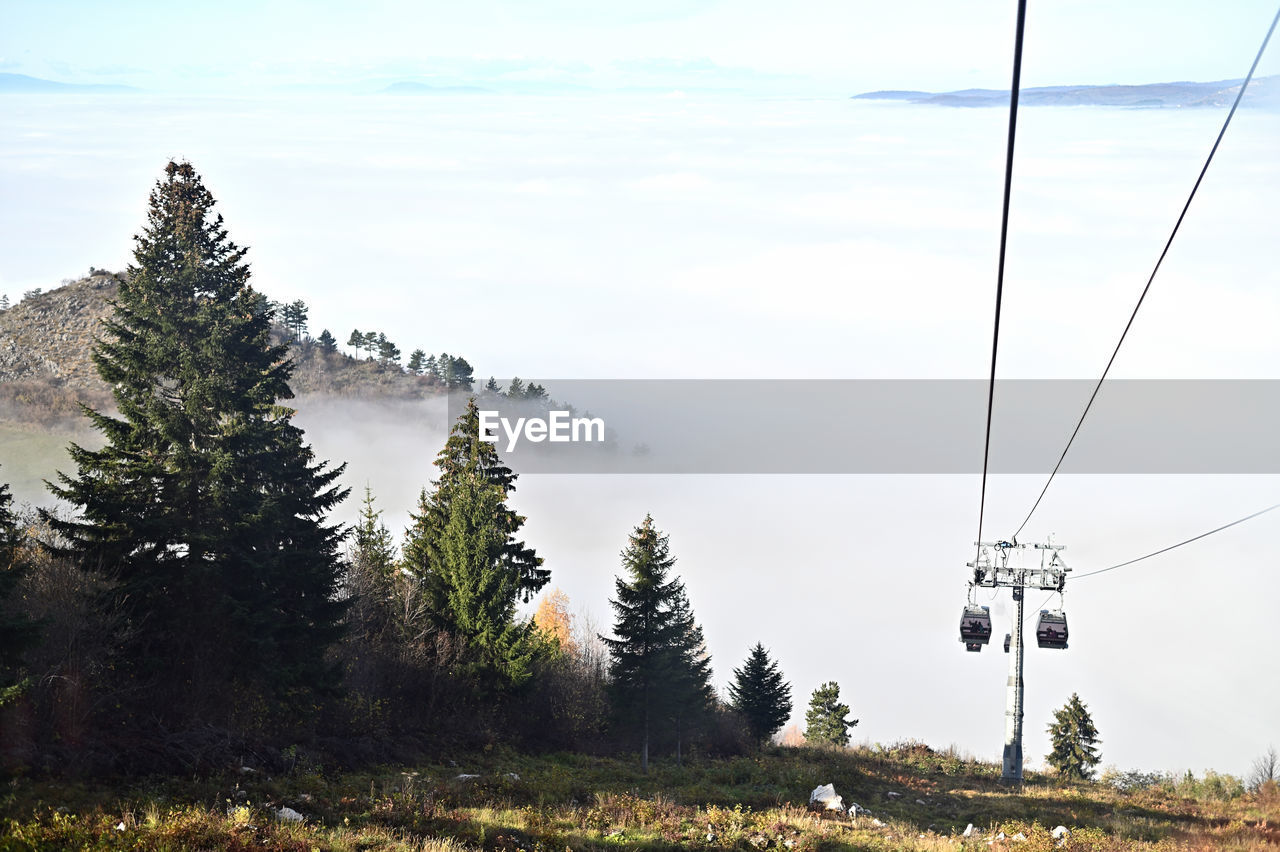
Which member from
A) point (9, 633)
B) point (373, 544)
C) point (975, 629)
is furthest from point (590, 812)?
point (373, 544)

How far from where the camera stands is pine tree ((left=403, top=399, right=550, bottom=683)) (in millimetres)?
45562

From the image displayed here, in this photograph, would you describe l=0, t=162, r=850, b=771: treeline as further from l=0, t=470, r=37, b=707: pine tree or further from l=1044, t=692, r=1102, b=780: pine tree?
l=1044, t=692, r=1102, b=780: pine tree

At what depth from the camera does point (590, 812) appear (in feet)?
84.7

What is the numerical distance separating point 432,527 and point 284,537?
1329 cm

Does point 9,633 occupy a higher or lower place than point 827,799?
higher

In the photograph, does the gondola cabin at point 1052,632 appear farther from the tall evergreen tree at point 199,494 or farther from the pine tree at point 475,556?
the tall evergreen tree at point 199,494

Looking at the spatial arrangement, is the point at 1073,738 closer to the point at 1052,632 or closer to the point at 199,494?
the point at 1052,632

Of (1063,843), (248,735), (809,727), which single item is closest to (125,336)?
(248,735)

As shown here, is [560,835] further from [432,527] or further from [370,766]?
[432,527]

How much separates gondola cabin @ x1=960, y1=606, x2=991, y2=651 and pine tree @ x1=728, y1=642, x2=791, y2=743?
18.4 metres

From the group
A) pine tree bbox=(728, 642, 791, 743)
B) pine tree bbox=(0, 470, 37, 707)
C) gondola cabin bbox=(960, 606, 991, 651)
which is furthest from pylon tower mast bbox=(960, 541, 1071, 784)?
pine tree bbox=(0, 470, 37, 707)

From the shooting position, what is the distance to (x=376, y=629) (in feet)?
152

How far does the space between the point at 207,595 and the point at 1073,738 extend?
245 ft

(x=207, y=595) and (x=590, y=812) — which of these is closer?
(x=590, y=812)
